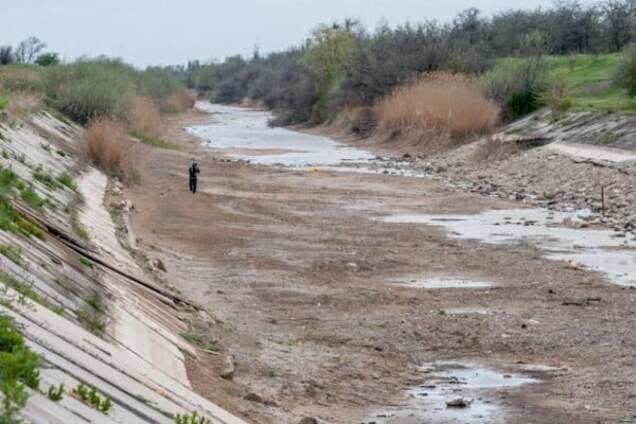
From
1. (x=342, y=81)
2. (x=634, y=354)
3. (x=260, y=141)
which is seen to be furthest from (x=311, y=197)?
(x=342, y=81)

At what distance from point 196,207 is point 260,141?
4164 centimetres

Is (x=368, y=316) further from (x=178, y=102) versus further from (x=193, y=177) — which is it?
(x=178, y=102)

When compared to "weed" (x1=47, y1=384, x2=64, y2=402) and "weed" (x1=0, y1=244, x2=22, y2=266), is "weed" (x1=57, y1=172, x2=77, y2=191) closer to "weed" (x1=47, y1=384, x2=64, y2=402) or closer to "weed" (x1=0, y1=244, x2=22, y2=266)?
"weed" (x1=0, y1=244, x2=22, y2=266)

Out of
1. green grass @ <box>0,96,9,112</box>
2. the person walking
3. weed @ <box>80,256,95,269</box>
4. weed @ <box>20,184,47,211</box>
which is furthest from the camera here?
the person walking

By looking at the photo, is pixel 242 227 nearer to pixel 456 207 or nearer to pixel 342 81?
pixel 456 207

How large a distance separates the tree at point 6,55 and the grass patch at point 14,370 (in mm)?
80469

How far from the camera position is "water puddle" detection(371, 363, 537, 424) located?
12.5 metres

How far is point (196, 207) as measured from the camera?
34.5 m

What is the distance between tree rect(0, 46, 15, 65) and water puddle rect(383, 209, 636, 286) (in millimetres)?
58806

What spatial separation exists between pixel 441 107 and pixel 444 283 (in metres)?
41.8

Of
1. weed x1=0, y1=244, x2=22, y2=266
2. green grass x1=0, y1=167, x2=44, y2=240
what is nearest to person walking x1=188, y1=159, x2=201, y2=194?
green grass x1=0, y1=167, x2=44, y2=240

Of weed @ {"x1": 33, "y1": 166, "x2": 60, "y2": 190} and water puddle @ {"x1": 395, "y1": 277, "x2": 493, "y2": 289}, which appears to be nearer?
water puddle @ {"x1": 395, "y1": 277, "x2": 493, "y2": 289}

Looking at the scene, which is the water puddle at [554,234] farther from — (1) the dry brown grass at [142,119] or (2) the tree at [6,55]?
(2) the tree at [6,55]

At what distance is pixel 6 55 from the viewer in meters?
89.5
